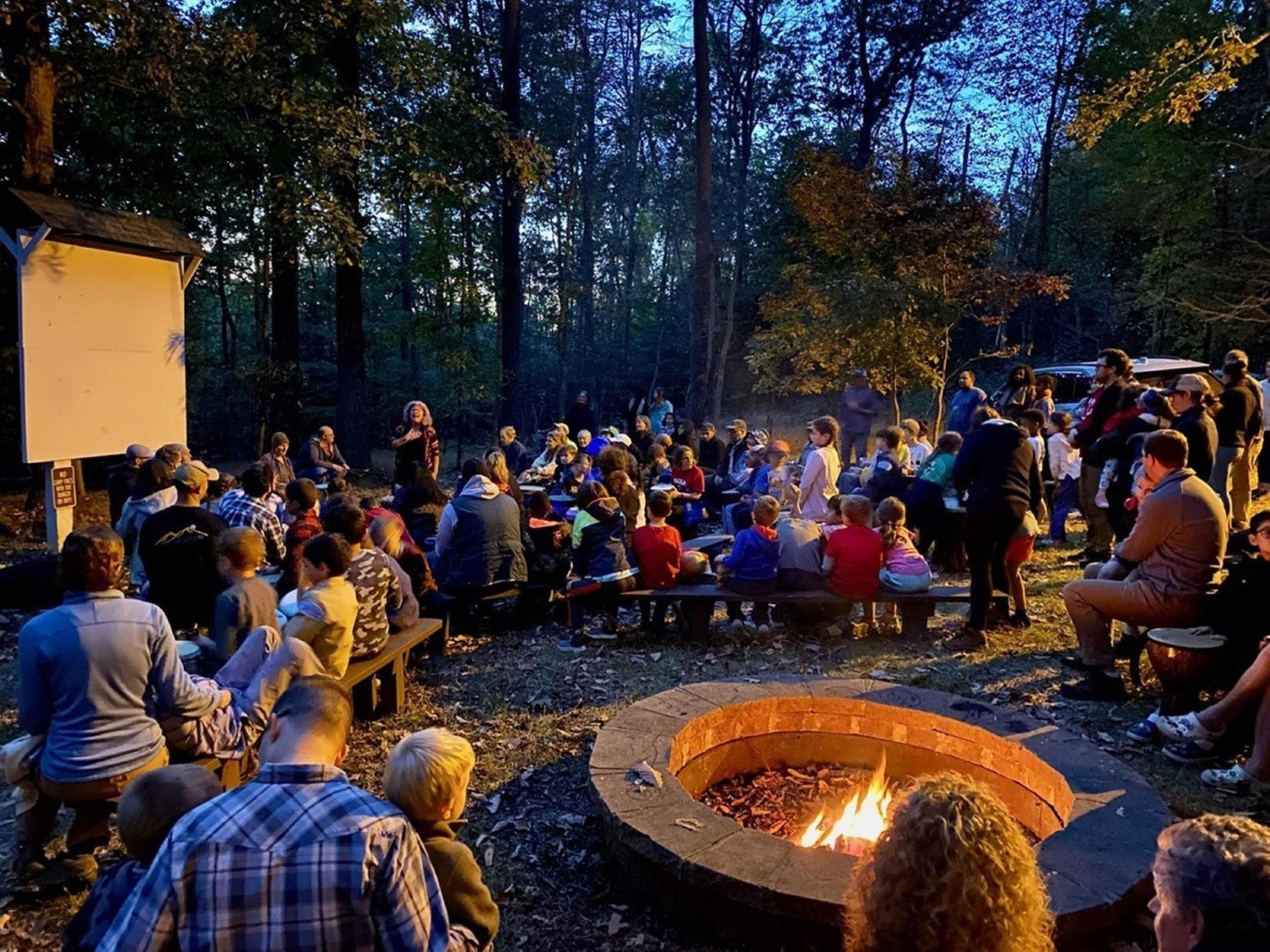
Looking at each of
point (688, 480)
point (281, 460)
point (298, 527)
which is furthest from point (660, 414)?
point (298, 527)

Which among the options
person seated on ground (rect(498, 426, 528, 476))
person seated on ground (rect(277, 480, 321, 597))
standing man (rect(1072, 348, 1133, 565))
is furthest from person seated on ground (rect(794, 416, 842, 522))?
person seated on ground (rect(277, 480, 321, 597))

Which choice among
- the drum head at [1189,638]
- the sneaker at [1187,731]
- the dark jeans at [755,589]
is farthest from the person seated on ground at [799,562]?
the sneaker at [1187,731]

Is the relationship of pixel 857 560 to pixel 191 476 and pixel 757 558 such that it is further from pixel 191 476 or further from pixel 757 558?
pixel 191 476

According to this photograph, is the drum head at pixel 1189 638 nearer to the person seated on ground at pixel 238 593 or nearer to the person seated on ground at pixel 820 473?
the person seated on ground at pixel 820 473

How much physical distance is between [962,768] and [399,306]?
92.2ft

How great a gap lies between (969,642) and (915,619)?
456 millimetres

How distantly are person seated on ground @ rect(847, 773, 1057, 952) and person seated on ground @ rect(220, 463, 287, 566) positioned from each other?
208 inches

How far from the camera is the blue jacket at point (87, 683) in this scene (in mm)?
3211

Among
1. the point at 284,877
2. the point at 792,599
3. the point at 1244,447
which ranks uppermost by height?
the point at 1244,447

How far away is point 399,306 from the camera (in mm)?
29453

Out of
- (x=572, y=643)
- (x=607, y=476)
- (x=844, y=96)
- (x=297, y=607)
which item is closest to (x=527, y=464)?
(x=607, y=476)

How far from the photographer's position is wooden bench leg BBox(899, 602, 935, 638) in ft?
21.5

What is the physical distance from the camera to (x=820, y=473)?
28.0 ft

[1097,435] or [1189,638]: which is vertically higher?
→ [1097,435]
